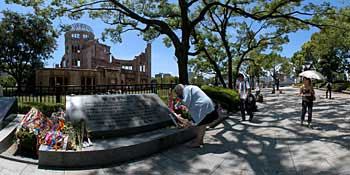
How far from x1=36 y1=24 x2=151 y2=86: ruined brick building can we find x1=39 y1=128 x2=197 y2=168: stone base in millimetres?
→ 26792

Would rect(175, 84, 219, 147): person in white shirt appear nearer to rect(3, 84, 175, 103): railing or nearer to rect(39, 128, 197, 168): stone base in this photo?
rect(39, 128, 197, 168): stone base

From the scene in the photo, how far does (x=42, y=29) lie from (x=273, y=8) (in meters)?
27.2

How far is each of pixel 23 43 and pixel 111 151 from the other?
99.6 ft

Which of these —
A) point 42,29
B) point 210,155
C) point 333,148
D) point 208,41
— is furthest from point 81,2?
point 42,29

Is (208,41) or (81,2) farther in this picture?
(208,41)

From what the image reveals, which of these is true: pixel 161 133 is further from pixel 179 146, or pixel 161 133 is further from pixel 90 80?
pixel 90 80

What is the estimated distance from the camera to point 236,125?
852 cm

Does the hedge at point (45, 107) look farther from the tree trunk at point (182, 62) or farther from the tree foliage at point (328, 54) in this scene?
the tree foliage at point (328, 54)

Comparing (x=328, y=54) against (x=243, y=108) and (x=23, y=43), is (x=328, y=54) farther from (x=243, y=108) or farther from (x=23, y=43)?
(x=23, y=43)

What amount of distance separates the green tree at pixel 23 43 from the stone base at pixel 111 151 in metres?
26.2

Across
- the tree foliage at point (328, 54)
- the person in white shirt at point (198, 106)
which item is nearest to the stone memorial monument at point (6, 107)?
the person in white shirt at point (198, 106)

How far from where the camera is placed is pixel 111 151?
469cm

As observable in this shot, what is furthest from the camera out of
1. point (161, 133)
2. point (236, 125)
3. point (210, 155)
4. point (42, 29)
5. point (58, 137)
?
point (42, 29)

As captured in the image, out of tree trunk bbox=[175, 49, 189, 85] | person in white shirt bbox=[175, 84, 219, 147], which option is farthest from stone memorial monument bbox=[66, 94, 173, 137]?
tree trunk bbox=[175, 49, 189, 85]
